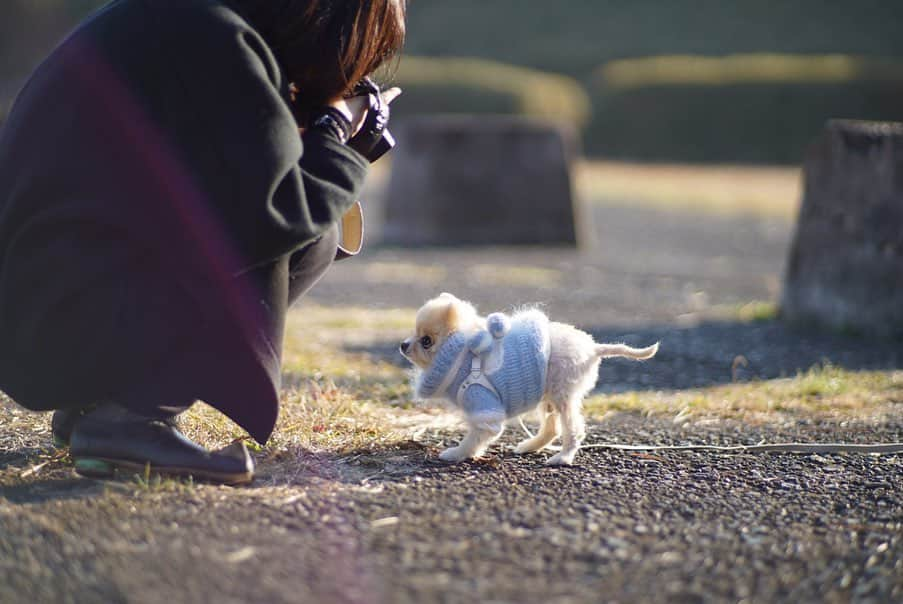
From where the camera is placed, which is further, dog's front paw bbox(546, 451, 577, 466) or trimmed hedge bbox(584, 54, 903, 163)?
trimmed hedge bbox(584, 54, 903, 163)

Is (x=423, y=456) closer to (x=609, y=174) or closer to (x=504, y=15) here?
(x=609, y=174)

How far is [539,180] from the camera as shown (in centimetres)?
991

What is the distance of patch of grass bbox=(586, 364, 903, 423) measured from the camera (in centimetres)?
374

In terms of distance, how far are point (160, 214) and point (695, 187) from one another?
15.0m

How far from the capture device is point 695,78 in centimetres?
2470

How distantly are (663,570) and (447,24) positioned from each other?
37.0m

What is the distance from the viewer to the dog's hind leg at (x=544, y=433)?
304 centimetres

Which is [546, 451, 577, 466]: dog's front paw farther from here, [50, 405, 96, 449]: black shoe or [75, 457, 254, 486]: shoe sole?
[50, 405, 96, 449]: black shoe

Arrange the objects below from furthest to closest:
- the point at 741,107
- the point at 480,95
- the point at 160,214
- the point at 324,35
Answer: the point at 480,95
the point at 741,107
the point at 324,35
the point at 160,214

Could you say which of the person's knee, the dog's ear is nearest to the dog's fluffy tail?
the dog's ear

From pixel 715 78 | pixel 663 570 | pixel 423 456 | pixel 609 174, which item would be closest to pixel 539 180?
pixel 423 456

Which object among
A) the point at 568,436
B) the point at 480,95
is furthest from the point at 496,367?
the point at 480,95

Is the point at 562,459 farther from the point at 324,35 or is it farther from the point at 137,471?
the point at 324,35

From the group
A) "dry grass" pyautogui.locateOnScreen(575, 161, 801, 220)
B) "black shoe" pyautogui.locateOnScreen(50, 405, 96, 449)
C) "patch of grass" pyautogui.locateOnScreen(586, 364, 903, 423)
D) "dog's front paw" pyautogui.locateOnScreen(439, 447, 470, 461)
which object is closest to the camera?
"black shoe" pyautogui.locateOnScreen(50, 405, 96, 449)
